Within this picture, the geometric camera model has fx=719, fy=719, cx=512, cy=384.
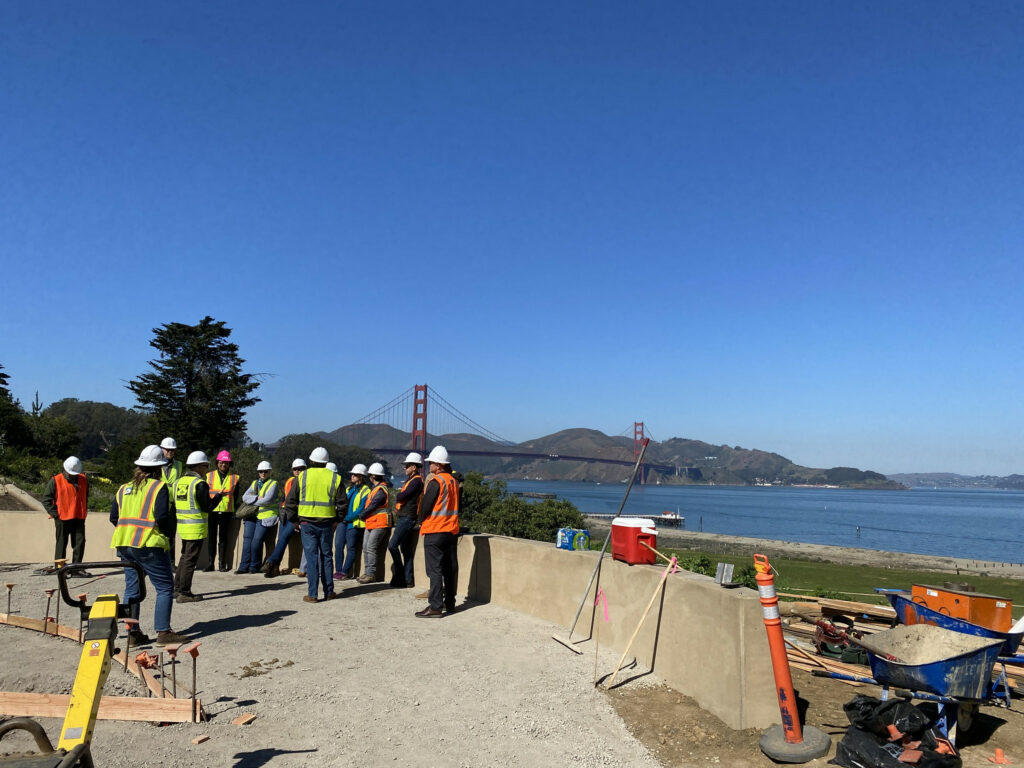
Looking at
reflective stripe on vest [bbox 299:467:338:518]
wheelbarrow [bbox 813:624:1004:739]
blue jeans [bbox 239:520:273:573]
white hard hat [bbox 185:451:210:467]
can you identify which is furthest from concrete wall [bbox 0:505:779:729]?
white hard hat [bbox 185:451:210:467]

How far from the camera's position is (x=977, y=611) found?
18.0 feet

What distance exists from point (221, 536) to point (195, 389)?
35426 mm

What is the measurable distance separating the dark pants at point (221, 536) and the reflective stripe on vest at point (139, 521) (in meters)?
4.32

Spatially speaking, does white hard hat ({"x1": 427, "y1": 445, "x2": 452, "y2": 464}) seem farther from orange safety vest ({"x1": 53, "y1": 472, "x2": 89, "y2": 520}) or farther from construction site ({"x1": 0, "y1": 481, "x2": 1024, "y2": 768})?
orange safety vest ({"x1": 53, "y1": 472, "x2": 89, "y2": 520})

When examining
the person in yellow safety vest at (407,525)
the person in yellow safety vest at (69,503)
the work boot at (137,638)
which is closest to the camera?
the work boot at (137,638)

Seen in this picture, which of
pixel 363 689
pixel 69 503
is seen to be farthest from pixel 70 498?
pixel 363 689

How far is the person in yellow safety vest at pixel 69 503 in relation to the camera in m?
9.12

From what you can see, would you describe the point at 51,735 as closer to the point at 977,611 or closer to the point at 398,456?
the point at 977,611

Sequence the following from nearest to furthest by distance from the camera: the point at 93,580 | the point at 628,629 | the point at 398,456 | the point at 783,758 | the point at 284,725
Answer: the point at 783,758, the point at 284,725, the point at 628,629, the point at 93,580, the point at 398,456

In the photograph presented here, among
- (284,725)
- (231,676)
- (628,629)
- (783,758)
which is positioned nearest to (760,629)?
(783,758)

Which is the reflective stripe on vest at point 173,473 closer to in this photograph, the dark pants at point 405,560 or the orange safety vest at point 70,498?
the orange safety vest at point 70,498

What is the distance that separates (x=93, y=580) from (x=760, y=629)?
8.35 metres

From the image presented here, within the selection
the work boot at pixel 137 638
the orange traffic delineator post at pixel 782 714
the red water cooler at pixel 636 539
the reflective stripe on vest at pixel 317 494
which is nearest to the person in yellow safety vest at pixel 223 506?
the reflective stripe on vest at pixel 317 494

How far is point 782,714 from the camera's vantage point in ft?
14.0
